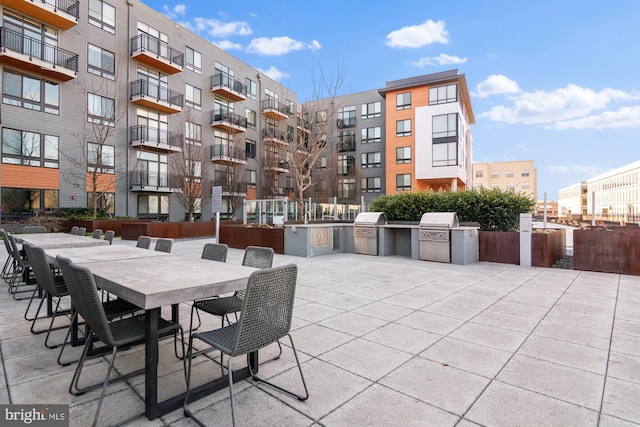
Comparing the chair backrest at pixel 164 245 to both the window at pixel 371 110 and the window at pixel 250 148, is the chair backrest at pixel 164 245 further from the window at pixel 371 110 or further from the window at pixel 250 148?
the window at pixel 371 110

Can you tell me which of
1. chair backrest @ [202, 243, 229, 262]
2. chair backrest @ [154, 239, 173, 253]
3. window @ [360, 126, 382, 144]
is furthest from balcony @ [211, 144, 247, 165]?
chair backrest @ [202, 243, 229, 262]

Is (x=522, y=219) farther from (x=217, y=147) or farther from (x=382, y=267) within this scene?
(x=217, y=147)

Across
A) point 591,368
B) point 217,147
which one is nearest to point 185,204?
point 217,147

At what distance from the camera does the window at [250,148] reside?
103ft

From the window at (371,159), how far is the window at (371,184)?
1.50 m

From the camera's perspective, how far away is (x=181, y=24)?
25.6 meters

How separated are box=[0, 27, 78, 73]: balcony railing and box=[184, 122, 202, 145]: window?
7.61 m

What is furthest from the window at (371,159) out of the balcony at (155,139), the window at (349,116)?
the balcony at (155,139)

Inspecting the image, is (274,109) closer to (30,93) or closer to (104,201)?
(104,201)

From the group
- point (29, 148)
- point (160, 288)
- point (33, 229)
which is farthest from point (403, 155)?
point (160, 288)

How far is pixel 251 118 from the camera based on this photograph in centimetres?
3238

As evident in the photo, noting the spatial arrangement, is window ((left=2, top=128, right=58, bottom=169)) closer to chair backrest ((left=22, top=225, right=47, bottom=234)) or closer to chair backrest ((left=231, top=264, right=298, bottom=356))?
chair backrest ((left=22, top=225, right=47, bottom=234))

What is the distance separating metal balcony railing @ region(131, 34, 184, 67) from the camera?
21.7 metres

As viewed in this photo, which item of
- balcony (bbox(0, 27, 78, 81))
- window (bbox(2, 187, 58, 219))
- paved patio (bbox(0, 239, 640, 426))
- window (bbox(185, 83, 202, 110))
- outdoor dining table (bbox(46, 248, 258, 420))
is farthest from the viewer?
window (bbox(185, 83, 202, 110))
